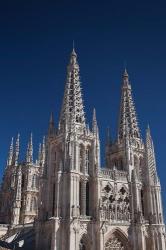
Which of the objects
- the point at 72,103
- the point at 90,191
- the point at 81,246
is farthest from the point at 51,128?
the point at 81,246

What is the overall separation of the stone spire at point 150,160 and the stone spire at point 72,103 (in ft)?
41.8

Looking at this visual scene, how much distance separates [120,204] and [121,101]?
2138cm

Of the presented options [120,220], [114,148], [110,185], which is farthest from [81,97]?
[120,220]

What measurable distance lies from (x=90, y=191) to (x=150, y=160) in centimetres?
1323

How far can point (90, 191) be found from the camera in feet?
164

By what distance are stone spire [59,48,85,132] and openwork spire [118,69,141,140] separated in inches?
372

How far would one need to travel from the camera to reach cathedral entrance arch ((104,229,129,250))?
47750 millimetres

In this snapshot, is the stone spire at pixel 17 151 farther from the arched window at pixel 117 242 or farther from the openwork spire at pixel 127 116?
the arched window at pixel 117 242

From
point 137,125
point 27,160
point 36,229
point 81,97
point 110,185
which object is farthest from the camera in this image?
point 27,160

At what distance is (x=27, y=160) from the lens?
239 ft

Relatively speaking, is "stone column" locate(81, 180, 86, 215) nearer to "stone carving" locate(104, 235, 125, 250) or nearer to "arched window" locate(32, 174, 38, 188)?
"stone carving" locate(104, 235, 125, 250)

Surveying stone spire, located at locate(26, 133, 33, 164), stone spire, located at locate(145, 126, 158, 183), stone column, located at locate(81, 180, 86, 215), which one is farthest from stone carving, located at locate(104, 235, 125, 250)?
stone spire, located at locate(26, 133, 33, 164)

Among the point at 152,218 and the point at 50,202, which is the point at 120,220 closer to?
the point at 152,218

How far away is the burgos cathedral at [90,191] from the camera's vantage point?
149 ft
